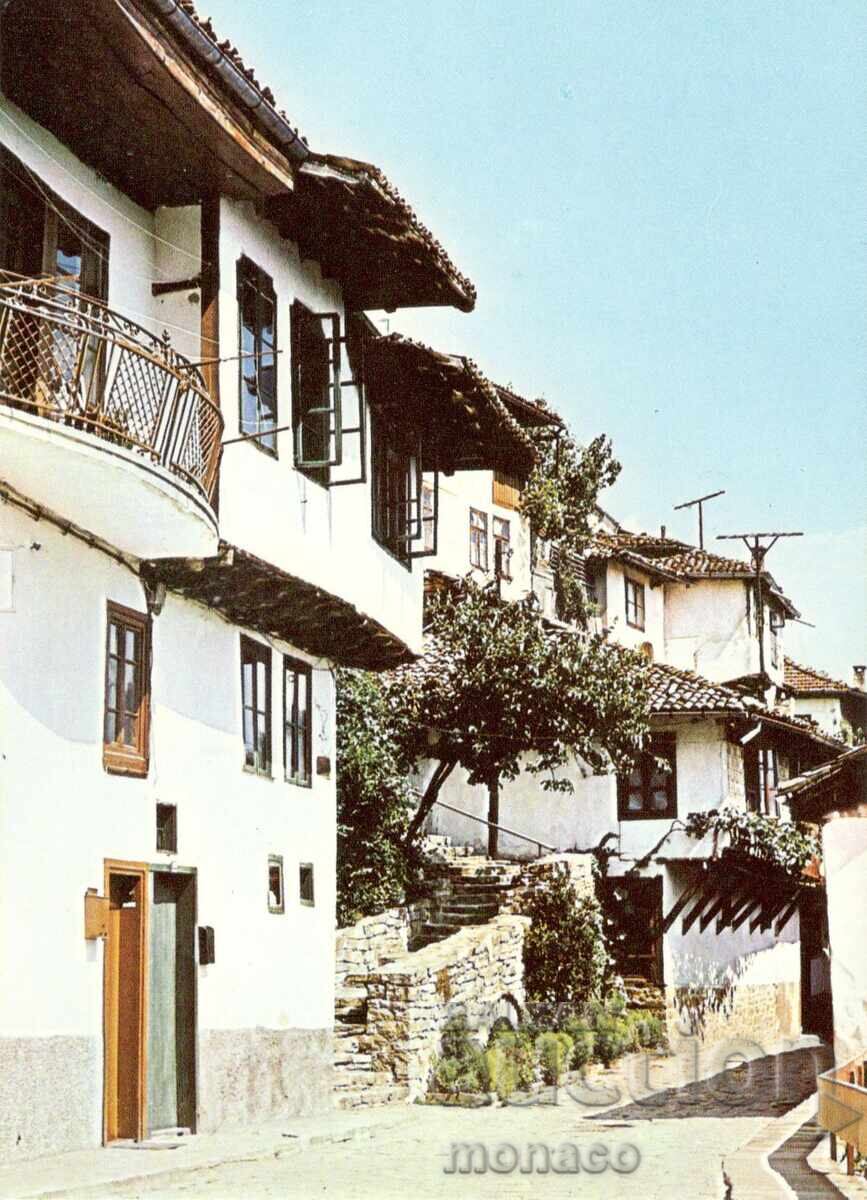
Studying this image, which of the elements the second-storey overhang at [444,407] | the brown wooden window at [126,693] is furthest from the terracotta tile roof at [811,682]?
the brown wooden window at [126,693]

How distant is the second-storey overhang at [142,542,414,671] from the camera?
1678 cm

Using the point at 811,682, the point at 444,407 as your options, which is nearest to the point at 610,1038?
the point at 444,407

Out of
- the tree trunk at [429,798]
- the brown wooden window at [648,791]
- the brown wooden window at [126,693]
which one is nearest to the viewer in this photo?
the brown wooden window at [126,693]

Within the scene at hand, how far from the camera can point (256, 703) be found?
19531 mm

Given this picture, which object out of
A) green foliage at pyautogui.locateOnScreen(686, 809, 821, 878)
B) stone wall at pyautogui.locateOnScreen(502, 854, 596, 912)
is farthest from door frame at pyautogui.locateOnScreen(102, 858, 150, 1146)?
green foliage at pyautogui.locateOnScreen(686, 809, 821, 878)

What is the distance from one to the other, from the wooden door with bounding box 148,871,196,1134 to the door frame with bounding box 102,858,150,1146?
0.49 metres

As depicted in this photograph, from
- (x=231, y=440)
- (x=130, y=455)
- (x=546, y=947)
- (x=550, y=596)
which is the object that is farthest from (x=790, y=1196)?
(x=550, y=596)

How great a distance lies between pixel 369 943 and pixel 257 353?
932cm

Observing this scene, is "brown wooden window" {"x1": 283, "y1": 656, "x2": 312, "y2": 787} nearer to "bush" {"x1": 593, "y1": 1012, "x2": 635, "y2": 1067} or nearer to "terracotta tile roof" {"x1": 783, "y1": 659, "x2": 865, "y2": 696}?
"bush" {"x1": 593, "y1": 1012, "x2": 635, "y2": 1067}

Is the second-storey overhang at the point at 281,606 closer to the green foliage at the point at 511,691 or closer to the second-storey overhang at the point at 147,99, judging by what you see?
the second-storey overhang at the point at 147,99

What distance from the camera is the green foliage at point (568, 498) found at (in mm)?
42875

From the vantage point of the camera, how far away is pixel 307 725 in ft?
69.6

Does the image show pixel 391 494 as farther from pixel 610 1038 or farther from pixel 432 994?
pixel 610 1038

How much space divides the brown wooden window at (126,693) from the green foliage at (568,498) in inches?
1033
